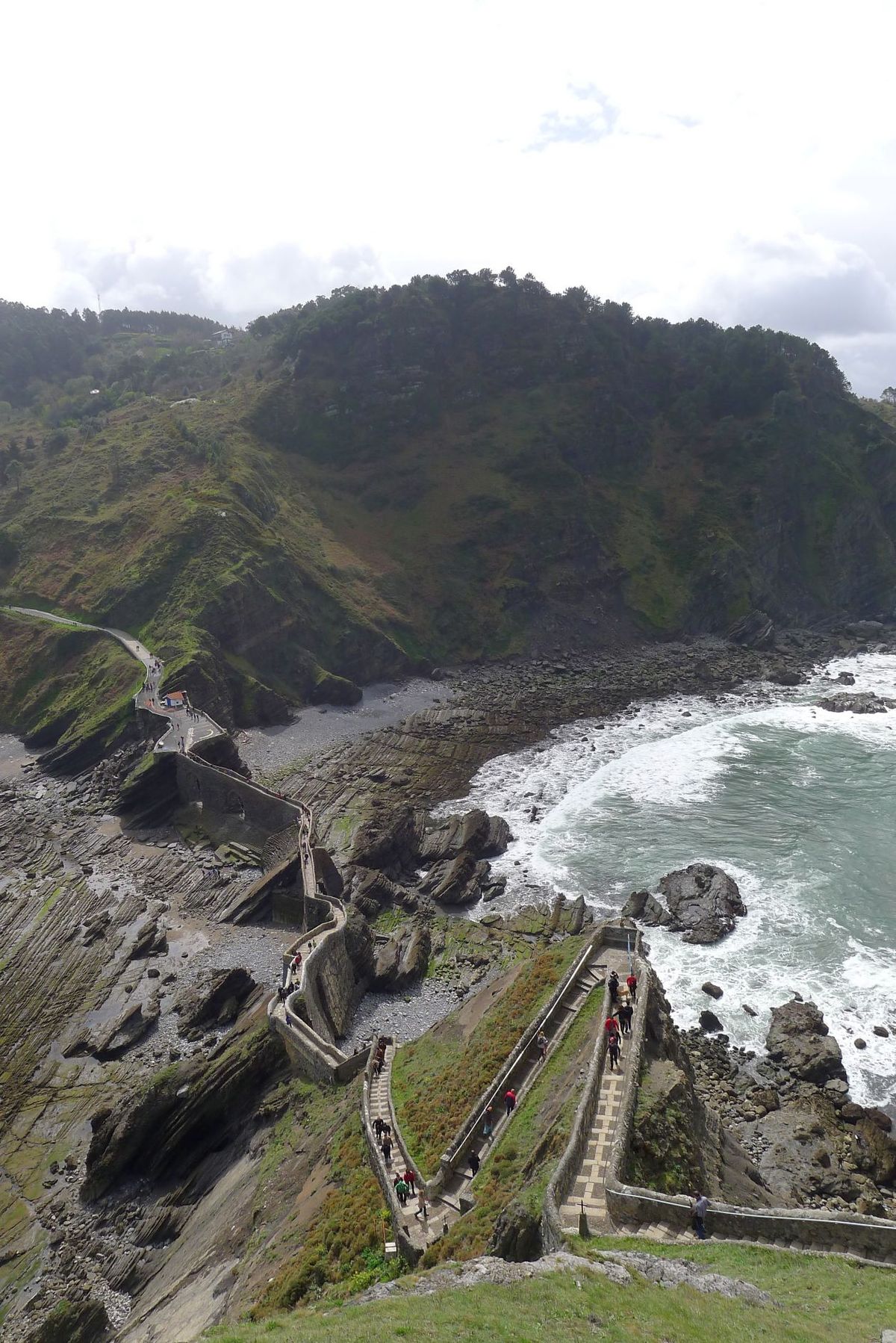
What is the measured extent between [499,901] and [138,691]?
1559 inches

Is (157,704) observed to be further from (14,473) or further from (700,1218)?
(14,473)

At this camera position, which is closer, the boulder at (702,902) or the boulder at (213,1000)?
the boulder at (213,1000)

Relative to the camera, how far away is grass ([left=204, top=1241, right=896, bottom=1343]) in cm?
1247

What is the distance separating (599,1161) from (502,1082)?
5029mm

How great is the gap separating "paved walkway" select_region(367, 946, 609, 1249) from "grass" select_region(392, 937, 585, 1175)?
0.39 meters

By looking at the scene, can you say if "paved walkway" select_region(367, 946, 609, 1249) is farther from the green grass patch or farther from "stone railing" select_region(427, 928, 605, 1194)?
the green grass patch

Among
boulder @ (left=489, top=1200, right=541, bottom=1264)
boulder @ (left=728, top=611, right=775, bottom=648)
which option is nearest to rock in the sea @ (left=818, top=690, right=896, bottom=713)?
boulder @ (left=728, top=611, right=775, bottom=648)

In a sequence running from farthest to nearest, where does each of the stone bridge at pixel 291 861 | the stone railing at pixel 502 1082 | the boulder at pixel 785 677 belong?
1. the boulder at pixel 785 677
2. the stone bridge at pixel 291 861
3. the stone railing at pixel 502 1082

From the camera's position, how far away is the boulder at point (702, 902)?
43.2m

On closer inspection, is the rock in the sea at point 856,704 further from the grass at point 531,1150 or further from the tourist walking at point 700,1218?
the tourist walking at point 700,1218

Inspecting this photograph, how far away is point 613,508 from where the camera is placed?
119688mm

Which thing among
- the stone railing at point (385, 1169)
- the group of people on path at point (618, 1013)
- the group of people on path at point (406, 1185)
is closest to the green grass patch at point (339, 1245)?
the stone railing at point (385, 1169)

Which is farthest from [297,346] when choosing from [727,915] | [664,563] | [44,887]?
[727,915]

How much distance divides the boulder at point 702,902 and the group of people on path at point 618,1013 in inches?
777
